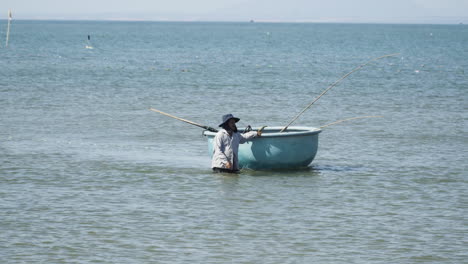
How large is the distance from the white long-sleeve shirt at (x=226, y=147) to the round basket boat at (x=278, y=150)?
23cm

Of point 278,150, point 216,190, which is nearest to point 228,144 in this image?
point 278,150

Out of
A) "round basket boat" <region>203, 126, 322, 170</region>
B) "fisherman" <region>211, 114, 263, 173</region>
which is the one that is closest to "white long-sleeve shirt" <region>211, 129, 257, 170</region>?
"fisherman" <region>211, 114, 263, 173</region>

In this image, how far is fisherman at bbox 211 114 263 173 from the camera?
13797 mm

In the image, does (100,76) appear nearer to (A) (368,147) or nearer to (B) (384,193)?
(A) (368,147)

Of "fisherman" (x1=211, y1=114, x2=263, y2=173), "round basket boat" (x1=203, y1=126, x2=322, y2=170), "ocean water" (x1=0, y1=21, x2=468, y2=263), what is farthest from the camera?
"round basket boat" (x1=203, y1=126, x2=322, y2=170)

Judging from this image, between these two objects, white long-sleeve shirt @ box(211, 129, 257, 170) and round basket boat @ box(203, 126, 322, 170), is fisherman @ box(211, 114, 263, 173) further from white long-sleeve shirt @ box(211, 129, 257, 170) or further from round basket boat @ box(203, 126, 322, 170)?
round basket boat @ box(203, 126, 322, 170)

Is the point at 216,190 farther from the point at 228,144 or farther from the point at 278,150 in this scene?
the point at 278,150

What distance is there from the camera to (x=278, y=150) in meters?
14.2

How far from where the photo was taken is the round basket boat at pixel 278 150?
14.1 m

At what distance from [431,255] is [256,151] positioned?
512 cm

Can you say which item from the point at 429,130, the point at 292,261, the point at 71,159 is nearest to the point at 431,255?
the point at 292,261

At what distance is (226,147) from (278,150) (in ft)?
2.97

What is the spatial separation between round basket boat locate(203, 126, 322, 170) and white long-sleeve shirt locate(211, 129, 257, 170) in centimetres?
23

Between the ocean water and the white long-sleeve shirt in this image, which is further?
the white long-sleeve shirt
